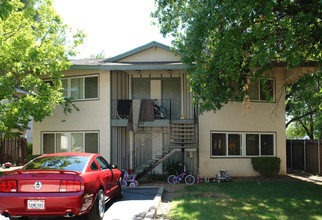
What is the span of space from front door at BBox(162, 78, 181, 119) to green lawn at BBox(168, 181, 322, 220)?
465 cm

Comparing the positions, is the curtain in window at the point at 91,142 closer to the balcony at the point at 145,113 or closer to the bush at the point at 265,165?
the balcony at the point at 145,113

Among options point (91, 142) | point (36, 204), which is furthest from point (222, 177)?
point (36, 204)

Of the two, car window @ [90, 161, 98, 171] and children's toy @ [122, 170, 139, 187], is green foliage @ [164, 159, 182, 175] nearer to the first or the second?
children's toy @ [122, 170, 139, 187]

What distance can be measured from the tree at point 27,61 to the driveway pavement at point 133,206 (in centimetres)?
507

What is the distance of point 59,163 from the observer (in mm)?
6668

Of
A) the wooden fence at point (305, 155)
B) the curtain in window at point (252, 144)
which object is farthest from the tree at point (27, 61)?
the wooden fence at point (305, 155)

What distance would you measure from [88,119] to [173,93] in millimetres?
4454

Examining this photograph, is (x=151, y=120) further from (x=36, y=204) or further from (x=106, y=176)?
(x=36, y=204)

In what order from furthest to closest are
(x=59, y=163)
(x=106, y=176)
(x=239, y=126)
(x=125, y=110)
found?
(x=239, y=126)
(x=125, y=110)
(x=106, y=176)
(x=59, y=163)

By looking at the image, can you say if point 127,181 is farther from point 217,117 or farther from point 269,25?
point 269,25

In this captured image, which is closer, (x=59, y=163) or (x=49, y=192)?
(x=49, y=192)

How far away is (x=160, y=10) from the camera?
12.6 m

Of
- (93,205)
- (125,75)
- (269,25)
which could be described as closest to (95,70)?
(125,75)

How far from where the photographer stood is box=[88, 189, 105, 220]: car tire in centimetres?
632
